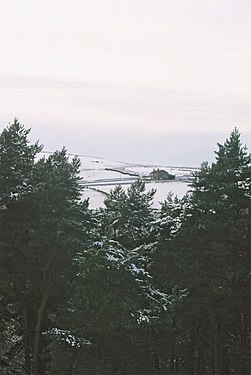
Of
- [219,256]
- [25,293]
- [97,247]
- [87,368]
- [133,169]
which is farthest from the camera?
[133,169]

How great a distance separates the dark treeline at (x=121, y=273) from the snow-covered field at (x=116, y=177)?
14.1 feet

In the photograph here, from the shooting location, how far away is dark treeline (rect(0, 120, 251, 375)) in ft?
28.1

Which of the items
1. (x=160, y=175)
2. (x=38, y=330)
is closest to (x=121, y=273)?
(x=38, y=330)

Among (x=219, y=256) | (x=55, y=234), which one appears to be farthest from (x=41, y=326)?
(x=219, y=256)

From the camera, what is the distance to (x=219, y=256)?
10.0 metres

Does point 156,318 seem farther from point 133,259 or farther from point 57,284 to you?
point 57,284

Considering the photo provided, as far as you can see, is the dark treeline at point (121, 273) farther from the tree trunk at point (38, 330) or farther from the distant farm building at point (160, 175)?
the distant farm building at point (160, 175)

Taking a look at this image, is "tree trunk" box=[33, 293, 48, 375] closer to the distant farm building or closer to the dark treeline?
the dark treeline

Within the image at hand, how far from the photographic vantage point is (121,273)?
870 cm

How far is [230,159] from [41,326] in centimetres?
581

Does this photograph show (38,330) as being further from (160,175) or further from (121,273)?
(160,175)

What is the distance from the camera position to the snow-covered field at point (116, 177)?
1655 cm

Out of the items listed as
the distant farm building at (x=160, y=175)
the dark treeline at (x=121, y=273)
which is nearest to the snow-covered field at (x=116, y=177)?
the distant farm building at (x=160, y=175)

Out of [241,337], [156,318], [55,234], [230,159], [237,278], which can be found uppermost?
[230,159]
